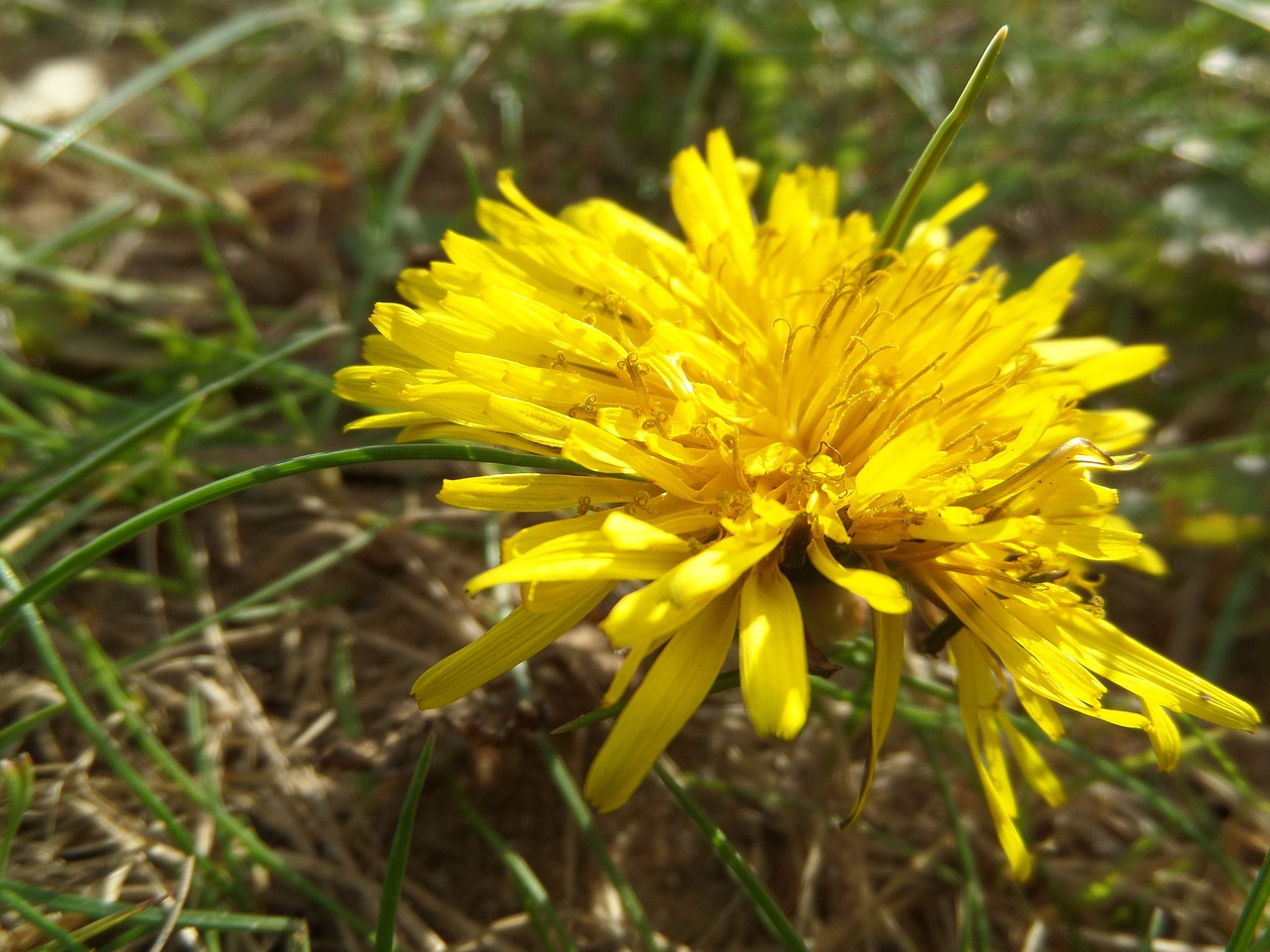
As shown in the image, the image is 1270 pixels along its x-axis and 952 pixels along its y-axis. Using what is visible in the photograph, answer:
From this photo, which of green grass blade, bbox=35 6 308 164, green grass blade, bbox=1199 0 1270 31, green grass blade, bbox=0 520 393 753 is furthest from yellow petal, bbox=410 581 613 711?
green grass blade, bbox=1199 0 1270 31

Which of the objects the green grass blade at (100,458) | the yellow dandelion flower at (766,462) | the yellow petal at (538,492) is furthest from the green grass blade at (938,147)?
the green grass blade at (100,458)

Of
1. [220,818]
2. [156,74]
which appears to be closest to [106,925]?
[220,818]

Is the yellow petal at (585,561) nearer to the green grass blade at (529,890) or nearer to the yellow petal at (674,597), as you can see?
the yellow petal at (674,597)

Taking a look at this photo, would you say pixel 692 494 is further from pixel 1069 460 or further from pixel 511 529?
pixel 511 529

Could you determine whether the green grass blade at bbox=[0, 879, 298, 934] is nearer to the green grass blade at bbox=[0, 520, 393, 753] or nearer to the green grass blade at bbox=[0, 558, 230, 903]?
the green grass blade at bbox=[0, 558, 230, 903]

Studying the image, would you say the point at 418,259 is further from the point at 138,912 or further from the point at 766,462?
the point at 138,912
